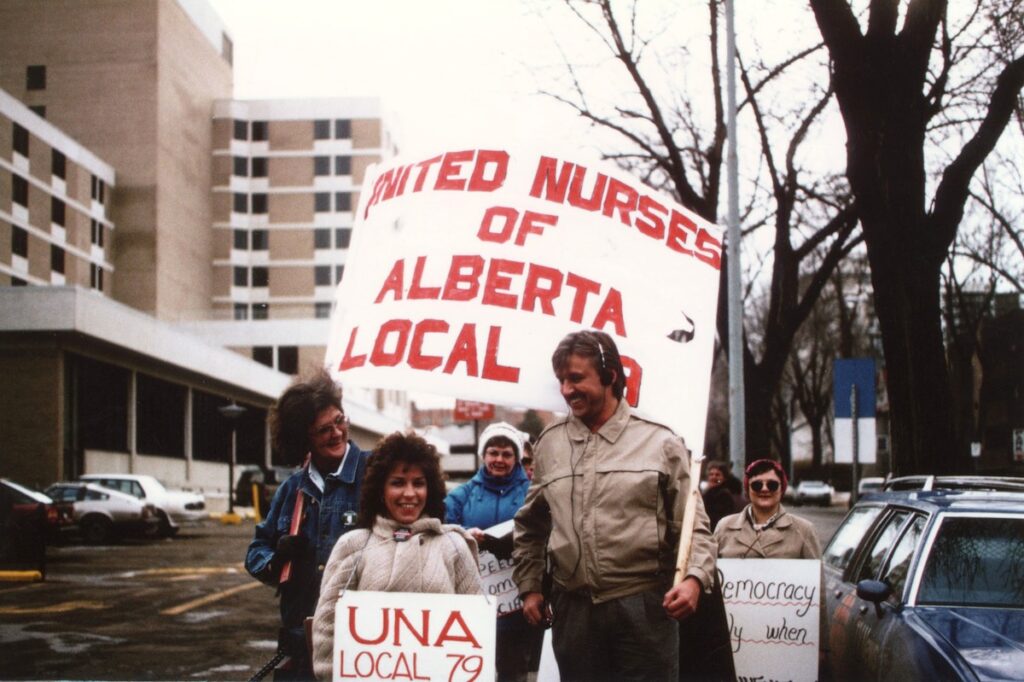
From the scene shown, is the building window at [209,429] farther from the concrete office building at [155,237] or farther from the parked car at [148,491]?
the parked car at [148,491]

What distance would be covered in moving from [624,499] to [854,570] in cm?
334

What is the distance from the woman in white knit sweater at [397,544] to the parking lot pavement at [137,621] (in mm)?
5726

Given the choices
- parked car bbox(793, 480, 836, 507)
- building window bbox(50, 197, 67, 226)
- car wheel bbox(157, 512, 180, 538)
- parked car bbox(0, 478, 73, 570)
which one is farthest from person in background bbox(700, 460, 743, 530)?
parked car bbox(793, 480, 836, 507)

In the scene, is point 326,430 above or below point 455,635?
above

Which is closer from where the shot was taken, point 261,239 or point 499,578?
point 499,578

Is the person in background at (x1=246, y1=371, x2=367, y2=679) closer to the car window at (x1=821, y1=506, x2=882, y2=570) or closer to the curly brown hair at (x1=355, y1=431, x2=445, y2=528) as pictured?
the curly brown hair at (x1=355, y1=431, x2=445, y2=528)

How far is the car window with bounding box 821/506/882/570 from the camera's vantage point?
7344mm

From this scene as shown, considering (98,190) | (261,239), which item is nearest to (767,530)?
(98,190)

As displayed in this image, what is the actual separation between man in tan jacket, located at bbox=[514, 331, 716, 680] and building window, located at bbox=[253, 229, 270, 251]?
73.7 meters

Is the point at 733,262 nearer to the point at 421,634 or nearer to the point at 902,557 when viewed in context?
the point at 902,557

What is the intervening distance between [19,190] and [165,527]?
25991 millimetres

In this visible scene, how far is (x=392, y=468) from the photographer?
14.7 feet

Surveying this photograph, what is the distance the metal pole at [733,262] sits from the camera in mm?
18031

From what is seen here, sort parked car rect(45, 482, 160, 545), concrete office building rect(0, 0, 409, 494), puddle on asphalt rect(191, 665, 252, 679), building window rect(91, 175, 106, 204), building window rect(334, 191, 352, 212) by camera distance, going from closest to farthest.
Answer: puddle on asphalt rect(191, 665, 252, 679)
parked car rect(45, 482, 160, 545)
concrete office building rect(0, 0, 409, 494)
building window rect(91, 175, 106, 204)
building window rect(334, 191, 352, 212)
